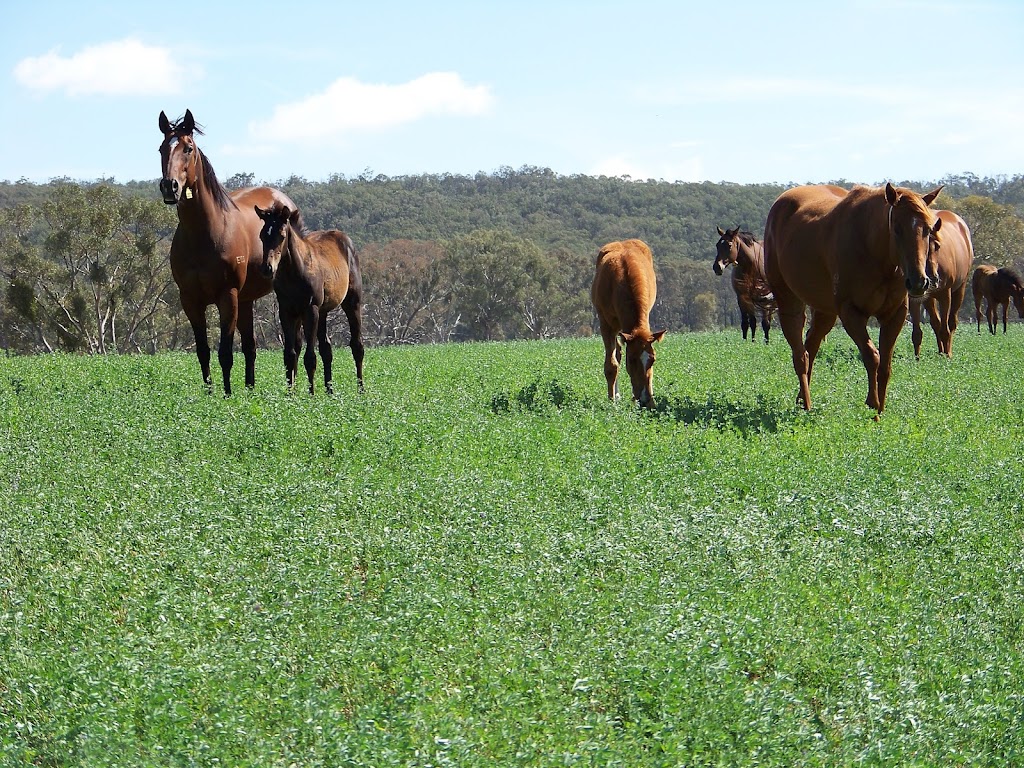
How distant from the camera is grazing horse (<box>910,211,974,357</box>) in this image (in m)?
19.0

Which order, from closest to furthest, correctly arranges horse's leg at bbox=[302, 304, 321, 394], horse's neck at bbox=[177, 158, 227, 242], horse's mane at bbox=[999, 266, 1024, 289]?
horse's neck at bbox=[177, 158, 227, 242]
horse's leg at bbox=[302, 304, 321, 394]
horse's mane at bbox=[999, 266, 1024, 289]

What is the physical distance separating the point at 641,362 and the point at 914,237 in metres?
3.34

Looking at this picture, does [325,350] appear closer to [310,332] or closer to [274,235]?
[310,332]

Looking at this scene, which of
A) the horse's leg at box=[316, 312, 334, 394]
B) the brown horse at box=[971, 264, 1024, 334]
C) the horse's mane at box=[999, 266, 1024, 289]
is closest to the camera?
the horse's leg at box=[316, 312, 334, 394]

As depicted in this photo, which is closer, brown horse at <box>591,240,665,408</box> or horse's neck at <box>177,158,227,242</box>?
brown horse at <box>591,240,665,408</box>

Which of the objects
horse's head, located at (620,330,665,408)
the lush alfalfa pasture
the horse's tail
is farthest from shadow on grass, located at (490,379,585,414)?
the horse's tail

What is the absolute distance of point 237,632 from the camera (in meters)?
5.51

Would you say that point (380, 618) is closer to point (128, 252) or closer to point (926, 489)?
point (926, 489)

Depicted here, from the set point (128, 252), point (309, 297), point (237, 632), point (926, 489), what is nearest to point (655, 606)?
point (237, 632)

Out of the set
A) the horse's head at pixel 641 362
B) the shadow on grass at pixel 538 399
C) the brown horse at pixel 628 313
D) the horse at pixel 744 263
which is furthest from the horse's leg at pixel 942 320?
the horse's head at pixel 641 362

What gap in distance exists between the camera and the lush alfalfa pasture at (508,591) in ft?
14.6

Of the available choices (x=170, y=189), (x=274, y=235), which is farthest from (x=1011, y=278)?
(x=170, y=189)

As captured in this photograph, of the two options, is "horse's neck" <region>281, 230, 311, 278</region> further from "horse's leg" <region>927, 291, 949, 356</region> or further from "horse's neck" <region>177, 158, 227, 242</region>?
"horse's leg" <region>927, 291, 949, 356</region>

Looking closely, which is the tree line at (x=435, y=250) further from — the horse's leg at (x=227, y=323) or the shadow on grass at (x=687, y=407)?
the shadow on grass at (x=687, y=407)
